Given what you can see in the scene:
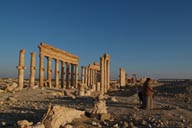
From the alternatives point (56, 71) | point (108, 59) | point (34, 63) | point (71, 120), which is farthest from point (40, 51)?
point (71, 120)

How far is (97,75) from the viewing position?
2379 inches

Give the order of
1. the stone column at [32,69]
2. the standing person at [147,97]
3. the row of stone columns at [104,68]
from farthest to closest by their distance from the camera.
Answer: the row of stone columns at [104,68], the stone column at [32,69], the standing person at [147,97]


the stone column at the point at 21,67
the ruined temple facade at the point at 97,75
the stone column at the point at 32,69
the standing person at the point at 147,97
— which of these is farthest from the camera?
the ruined temple facade at the point at 97,75

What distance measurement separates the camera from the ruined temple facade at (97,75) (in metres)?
37.3

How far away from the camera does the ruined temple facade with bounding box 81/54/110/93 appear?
1470 inches

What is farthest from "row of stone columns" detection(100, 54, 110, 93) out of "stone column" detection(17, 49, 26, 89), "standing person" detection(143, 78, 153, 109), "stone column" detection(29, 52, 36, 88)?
"standing person" detection(143, 78, 153, 109)

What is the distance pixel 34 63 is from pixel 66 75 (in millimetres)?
12301

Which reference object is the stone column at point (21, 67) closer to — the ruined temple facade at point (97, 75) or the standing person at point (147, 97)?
the ruined temple facade at point (97, 75)

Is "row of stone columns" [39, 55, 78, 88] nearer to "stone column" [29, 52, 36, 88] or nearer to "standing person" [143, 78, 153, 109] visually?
"stone column" [29, 52, 36, 88]

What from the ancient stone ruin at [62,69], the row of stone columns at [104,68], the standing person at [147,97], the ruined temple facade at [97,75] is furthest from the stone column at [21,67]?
the standing person at [147,97]

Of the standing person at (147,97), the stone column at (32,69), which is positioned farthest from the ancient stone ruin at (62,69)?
the standing person at (147,97)

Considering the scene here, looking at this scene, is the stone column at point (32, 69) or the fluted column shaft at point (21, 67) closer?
the fluted column shaft at point (21, 67)

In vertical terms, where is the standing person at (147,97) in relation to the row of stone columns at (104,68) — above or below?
below

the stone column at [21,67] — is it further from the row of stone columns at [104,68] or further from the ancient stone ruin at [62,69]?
the row of stone columns at [104,68]
